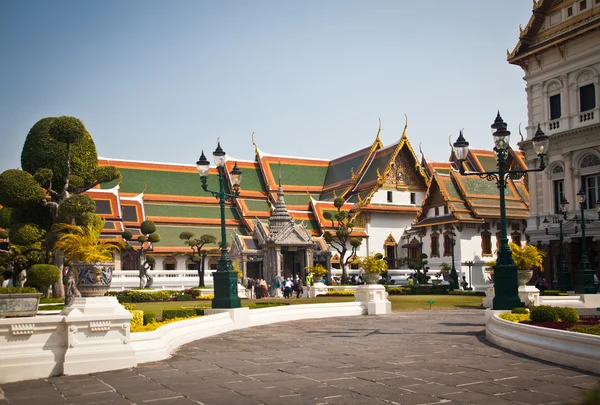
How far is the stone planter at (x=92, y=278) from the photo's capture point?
9.45 m

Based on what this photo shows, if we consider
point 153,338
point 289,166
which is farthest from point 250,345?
point 289,166

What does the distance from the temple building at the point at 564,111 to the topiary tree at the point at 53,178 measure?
2181cm

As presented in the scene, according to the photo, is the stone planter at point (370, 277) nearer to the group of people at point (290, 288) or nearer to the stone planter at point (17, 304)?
the group of people at point (290, 288)

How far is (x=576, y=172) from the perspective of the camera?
3244 cm

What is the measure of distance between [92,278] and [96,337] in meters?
0.89

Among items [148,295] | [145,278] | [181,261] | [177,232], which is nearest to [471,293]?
[148,295]

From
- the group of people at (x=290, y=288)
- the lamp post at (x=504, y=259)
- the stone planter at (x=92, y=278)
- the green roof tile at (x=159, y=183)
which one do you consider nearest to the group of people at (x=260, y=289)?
the group of people at (x=290, y=288)

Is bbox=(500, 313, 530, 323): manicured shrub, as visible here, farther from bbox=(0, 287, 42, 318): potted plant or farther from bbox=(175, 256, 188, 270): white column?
bbox=(175, 256, 188, 270): white column

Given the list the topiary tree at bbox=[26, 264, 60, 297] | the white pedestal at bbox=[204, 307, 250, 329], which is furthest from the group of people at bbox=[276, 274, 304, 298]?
the white pedestal at bbox=[204, 307, 250, 329]

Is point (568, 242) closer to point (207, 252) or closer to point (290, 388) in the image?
point (207, 252)

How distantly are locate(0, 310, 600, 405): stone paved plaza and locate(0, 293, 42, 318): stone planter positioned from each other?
4.09 feet

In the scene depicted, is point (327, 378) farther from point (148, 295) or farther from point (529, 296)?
point (148, 295)

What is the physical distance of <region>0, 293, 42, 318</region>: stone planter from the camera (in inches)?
359

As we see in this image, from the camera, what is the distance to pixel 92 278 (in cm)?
953
